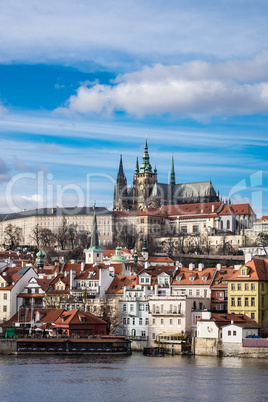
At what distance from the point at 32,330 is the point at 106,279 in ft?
46.4

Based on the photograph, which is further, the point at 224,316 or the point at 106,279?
the point at 106,279

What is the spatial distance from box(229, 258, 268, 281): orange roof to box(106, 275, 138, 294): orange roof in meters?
11.0

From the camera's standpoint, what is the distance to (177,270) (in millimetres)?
90375

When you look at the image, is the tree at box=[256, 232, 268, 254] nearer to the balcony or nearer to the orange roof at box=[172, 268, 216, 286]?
the orange roof at box=[172, 268, 216, 286]

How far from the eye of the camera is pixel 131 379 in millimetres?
58219

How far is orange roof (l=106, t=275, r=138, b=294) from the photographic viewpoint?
290 feet

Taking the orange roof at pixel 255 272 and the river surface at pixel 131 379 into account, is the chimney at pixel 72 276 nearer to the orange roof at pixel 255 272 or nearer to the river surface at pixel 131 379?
the orange roof at pixel 255 272

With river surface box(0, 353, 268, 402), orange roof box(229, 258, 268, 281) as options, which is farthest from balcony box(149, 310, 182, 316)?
river surface box(0, 353, 268, 402)

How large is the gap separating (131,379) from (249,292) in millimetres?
24887

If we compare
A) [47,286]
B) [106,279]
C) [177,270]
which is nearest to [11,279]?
[47,286]

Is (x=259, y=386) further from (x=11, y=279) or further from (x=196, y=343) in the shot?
(x=11, y=279)

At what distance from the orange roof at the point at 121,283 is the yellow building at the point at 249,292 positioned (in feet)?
35.6

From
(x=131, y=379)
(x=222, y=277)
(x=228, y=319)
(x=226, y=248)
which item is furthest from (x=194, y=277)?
(x=226, y=248)

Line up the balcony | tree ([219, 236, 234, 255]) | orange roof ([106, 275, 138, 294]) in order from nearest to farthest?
the balcony → orange roof ([106, 275, 138, 294]) → tree ([219, 236, 234, 255])
